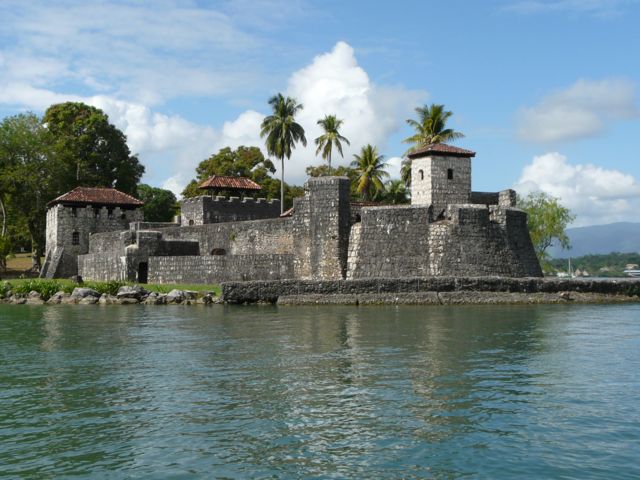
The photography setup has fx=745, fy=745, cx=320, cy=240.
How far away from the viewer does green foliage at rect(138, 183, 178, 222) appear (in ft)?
260

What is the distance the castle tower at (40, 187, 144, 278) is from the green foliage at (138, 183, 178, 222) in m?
24.7

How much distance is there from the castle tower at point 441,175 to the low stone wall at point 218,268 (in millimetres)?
7346

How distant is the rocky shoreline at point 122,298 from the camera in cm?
3247

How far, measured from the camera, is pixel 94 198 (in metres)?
51.8

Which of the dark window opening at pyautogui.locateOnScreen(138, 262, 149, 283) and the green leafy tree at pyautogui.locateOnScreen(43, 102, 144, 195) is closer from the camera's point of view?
the dark window opening at pyautogui.locateOnScreen(138, 262, 149, 283)

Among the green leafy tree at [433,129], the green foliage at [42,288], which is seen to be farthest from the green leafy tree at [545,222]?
the green foliage at [42,288]

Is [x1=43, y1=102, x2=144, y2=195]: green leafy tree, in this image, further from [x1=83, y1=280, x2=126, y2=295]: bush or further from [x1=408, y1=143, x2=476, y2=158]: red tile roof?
[x1=408, y1=143, x2=476, y2=158]: red tile roof

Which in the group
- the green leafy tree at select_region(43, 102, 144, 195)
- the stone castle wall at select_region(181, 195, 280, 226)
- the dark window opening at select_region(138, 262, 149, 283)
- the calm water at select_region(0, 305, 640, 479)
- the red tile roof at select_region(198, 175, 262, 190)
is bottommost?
the calm water at select_region(0, 305, 640, 479)

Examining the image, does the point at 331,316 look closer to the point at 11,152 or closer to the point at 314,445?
the point at 314,445

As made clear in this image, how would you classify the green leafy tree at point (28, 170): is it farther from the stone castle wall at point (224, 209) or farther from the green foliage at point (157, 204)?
the green foliage at point (157, 204)

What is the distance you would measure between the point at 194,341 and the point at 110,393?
6336 mm

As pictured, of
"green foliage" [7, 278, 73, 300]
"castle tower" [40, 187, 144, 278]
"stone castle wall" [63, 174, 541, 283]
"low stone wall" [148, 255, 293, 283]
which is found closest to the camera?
"stone castle wall" [63, 174, 541, 283]

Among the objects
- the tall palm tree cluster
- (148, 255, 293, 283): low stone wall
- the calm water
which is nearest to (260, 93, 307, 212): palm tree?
the tall palm tree cluster

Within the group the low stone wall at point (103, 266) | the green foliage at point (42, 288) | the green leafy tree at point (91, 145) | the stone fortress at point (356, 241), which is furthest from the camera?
the green leafy tree at point (91, 145)
